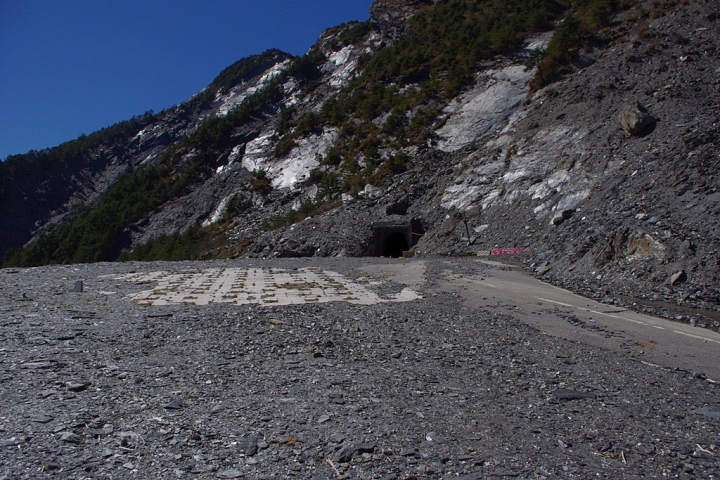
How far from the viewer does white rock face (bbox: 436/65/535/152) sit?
40.2m

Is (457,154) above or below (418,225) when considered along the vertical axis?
above

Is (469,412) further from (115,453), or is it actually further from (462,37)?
(462,37)

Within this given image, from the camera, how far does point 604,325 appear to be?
8.98 m

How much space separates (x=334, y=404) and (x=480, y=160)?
30.8 m

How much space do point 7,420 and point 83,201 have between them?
115 m

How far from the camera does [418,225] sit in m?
32.0

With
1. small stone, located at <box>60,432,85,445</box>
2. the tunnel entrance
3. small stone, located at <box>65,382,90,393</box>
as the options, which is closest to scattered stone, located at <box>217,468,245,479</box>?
small stone, located at <box>60,432,85,445</box>

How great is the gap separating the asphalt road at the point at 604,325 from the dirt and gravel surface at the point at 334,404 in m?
0.56

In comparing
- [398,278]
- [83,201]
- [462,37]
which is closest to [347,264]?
[398,278]

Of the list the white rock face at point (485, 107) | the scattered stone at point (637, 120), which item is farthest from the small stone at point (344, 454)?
the white rock face at point (485, 107)

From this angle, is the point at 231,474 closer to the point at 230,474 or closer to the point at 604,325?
the point at 230,474

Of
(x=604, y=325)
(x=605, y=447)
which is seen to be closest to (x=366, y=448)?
Result: (x=605, y=447)

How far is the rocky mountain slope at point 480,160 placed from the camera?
1526 cm

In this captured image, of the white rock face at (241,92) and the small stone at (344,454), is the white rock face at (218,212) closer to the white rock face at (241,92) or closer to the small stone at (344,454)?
the small stone at (344,454)
